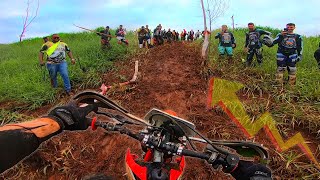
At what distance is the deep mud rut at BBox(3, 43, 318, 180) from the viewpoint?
20.1 ft

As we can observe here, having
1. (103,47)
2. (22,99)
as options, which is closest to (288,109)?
(22,99)

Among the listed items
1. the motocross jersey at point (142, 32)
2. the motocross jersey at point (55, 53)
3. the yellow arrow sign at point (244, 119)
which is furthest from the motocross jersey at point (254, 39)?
the motocross jersey at point (142, 32)

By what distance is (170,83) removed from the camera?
9.69 metres

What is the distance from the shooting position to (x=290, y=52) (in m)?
8.94

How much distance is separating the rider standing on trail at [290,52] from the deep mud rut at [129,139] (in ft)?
7.23

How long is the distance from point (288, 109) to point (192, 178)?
3.01 meters

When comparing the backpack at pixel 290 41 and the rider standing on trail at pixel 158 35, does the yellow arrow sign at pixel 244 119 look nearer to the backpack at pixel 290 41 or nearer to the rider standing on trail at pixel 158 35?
the backpack at pixel 290 41

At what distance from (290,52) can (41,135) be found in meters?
8.41

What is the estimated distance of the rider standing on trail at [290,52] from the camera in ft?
29.3

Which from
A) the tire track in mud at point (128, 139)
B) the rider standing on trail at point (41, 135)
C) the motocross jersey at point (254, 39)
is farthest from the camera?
the motocross jersey at point (254, 39)

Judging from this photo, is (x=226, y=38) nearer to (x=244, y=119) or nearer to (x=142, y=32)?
(x=244, y=119)

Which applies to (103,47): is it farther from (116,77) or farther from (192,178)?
(192,178)

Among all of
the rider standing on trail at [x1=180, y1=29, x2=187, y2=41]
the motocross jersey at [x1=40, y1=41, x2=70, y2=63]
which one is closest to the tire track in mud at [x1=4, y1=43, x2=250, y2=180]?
the motocross jersey at [x1=40, y1=41, x2=70, y2=63]

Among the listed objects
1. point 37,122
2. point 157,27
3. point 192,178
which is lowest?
point 192,178
